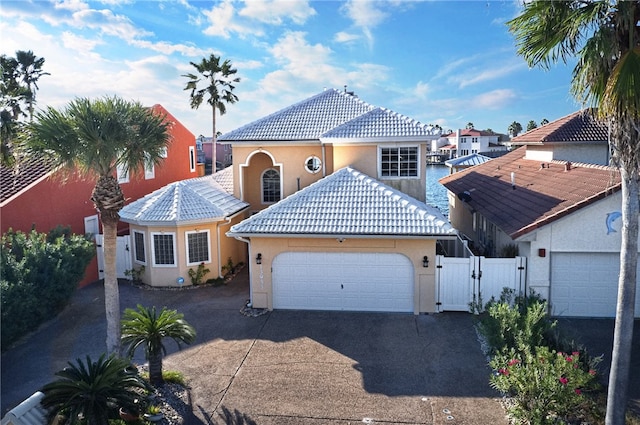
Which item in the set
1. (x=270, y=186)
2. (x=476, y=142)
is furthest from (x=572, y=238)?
(x=476, y=142)

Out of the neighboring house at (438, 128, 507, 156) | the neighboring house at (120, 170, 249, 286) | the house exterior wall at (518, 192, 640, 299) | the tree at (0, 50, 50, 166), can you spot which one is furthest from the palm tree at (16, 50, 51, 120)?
the neighboring house at (438, 128, 507, 156)

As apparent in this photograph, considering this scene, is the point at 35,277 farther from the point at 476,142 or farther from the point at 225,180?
the point at 476,142

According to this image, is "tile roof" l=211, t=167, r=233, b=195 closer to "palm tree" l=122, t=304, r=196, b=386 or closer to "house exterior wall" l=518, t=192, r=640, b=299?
"palm tree" l=122, t=304, r=196, b=386

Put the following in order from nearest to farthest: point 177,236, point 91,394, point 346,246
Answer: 1. point 91,394
2. point 346,246
3. point 177,236

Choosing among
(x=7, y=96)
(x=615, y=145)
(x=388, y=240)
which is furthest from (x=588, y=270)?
(x=7, y=96)

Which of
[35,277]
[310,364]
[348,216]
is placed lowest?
[310,364]

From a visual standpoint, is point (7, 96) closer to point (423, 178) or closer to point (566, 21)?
point (423, 178)

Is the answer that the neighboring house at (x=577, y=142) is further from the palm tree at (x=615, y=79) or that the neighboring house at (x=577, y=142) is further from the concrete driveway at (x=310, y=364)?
the palm tree at (x=615, y=79)

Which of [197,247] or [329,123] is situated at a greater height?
[329,123]
